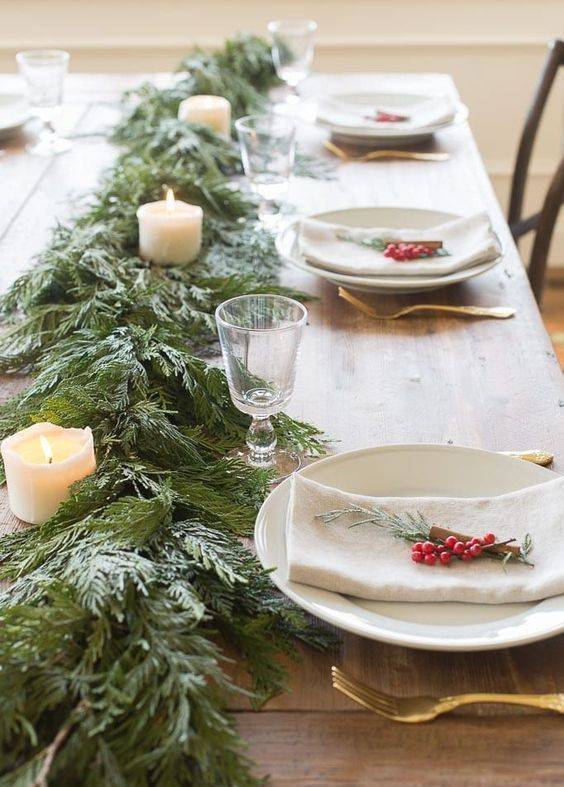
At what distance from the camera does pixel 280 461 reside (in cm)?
99

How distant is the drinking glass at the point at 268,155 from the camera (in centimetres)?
162

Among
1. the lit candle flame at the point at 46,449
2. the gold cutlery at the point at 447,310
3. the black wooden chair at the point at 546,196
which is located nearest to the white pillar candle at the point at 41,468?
the lit candle flame at the point at 46,449

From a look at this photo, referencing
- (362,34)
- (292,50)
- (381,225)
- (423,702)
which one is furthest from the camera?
(362,34)

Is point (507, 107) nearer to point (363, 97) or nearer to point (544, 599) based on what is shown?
point (363, 97)

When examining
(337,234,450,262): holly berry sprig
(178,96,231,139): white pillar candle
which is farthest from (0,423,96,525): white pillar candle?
(178,96,231,139): white pillar candle

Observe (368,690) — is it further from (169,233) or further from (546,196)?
(546,196)

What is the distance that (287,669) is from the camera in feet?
2.40

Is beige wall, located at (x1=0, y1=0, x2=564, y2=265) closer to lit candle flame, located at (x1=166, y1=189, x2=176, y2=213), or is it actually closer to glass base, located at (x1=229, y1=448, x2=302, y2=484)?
lit candle flame, located at (x1=166, y1=189, x2=176, y2=213)

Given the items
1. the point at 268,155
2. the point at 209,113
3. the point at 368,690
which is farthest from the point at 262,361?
the point at 209,113

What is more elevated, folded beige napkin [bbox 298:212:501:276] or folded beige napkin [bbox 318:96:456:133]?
folded beige napkin [bbox 298:212:501:276]

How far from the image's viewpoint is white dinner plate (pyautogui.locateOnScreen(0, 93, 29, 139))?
209 centimetres

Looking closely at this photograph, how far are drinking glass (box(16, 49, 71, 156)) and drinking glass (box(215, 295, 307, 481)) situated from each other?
111cm

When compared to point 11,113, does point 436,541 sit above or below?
above

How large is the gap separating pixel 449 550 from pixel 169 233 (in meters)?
0.76
